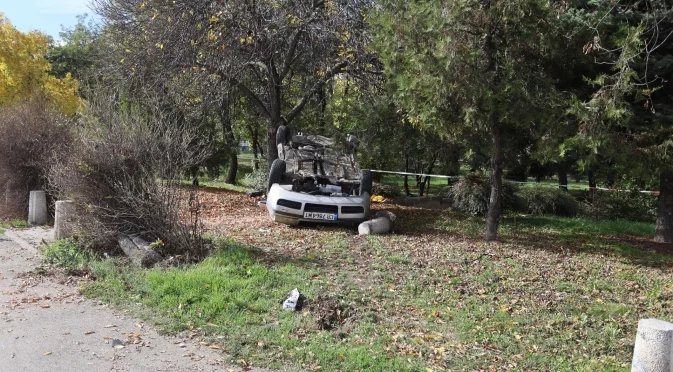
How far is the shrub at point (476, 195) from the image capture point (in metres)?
14.2

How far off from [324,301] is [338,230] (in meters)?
4.73

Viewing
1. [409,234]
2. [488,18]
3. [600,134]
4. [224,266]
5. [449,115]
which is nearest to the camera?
[224,266]

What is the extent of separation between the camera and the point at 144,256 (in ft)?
24.5

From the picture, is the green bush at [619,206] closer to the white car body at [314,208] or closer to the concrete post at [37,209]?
the white car body at [314,208]

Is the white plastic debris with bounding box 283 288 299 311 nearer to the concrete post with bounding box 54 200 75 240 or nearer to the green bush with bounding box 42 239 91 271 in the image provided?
the green bush with bounding box 42 239 91 271

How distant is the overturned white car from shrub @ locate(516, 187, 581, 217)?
211 inches

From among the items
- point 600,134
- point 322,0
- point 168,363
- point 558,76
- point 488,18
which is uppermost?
point 322,0

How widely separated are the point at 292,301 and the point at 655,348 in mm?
3405

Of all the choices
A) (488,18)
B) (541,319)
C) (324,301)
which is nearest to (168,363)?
(324,301)

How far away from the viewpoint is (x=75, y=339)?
5.34 metres

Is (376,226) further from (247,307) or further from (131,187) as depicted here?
(247,307)

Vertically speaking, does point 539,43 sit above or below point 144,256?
above

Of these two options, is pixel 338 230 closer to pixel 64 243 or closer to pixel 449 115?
pixel 449 115

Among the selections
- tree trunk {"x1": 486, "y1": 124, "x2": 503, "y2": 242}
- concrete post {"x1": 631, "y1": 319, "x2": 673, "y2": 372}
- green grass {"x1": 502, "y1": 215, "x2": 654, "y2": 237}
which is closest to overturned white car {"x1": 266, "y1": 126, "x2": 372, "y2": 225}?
tree trunk {"x1": 486, "y1": 124, "x2": 503, "y2": 242}
